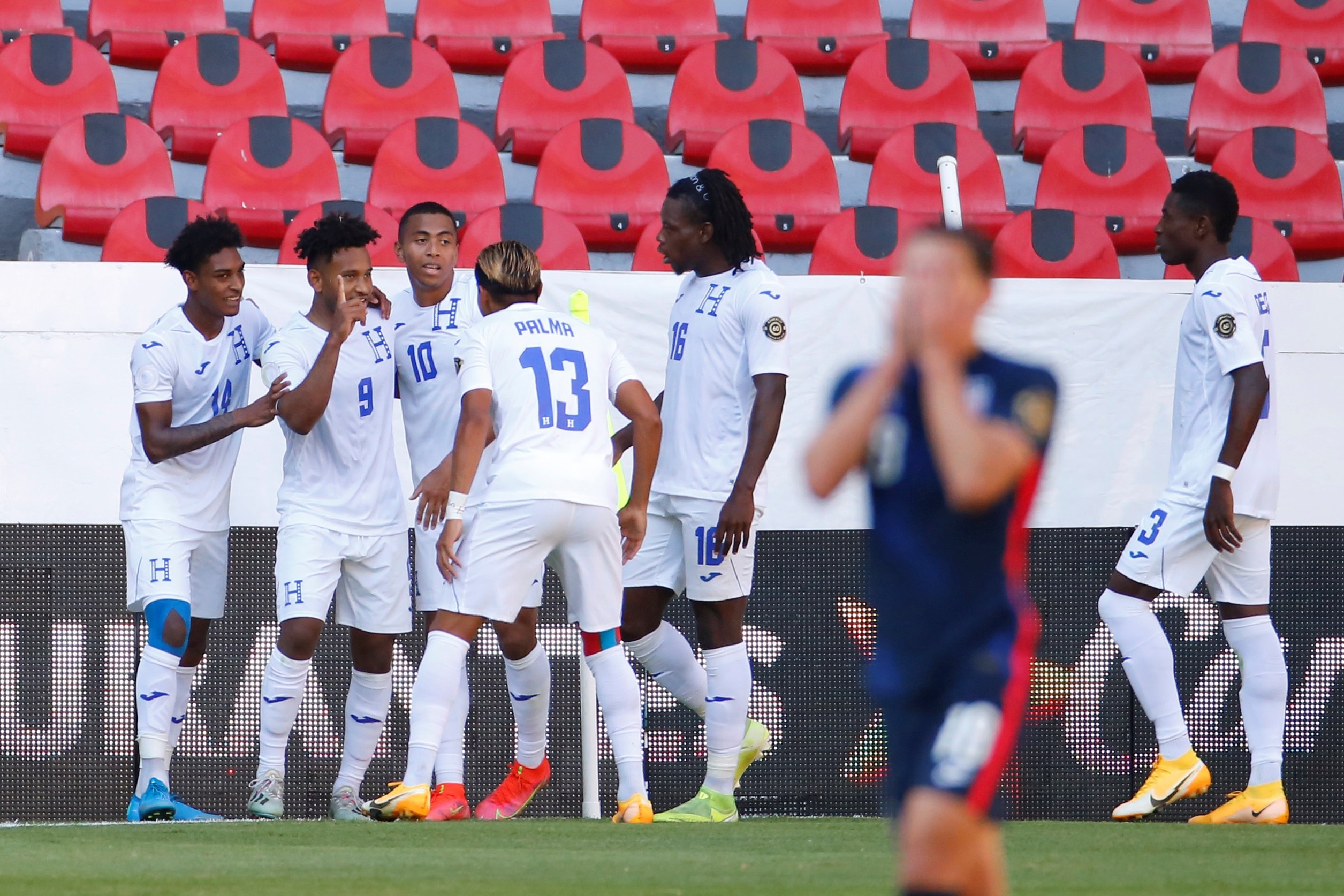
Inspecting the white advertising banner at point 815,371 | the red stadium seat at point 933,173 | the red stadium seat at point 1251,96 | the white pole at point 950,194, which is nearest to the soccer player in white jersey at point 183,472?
the white advertising banner at point 815,371

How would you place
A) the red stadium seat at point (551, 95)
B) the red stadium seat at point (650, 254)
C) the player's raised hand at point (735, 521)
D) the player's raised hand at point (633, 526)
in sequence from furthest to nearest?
the red stadium seat at point (551, 95) → the red stadium seat at point (650, 254) → the player's raised hand at point (735, 521) → the player's raised hand at point (633, 526)

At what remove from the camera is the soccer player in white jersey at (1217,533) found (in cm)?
552

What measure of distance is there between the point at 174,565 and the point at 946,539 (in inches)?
160

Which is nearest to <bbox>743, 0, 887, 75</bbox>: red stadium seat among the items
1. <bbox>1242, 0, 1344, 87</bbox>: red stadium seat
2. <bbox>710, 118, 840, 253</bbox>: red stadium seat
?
<bbox>710, 118, 840, 253</bbox>: red stadium seat

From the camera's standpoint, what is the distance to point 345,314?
225 inches

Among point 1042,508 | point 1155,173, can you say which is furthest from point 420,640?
point 1155,173

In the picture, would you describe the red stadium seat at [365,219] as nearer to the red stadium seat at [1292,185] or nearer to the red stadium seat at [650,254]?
the red stadium seat at [650,254]

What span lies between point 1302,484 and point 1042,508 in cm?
113

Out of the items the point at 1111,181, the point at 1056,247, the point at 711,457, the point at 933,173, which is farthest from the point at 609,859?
the point at 1111,181

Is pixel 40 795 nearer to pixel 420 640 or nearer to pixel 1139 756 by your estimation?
pixel 420 640

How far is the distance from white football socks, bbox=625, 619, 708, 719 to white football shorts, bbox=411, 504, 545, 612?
40cm

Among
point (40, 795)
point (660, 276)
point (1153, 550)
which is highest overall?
point (660, 276)

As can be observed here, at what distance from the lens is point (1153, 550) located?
556 centimetres

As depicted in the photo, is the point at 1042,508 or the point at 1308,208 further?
the point at 1308,208
